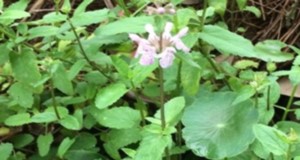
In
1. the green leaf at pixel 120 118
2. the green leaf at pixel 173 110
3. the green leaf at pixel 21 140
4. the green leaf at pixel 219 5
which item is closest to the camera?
the green leaf at pixel 173 110

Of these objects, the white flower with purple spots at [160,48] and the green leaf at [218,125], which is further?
the green leaf at [218,125]

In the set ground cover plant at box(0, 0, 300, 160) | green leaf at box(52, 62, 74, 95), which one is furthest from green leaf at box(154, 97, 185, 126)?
green leaf at box(52, 62, 74, 95)

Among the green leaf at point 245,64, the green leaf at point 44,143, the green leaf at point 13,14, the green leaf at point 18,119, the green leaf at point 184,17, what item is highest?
the green leaf at point 13,14

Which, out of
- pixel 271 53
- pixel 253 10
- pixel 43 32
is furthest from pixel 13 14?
pixel 253 10

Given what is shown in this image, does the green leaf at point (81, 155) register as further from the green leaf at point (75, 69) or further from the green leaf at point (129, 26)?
the green leaf at point (129, 26)

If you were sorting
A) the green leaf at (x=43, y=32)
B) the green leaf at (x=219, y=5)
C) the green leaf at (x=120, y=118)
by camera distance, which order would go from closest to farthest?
1. the green leaf at (x=120, y=118)
2. the green leaf at (x=43, y=32)
3. the green leaf at (x=219, y=5)

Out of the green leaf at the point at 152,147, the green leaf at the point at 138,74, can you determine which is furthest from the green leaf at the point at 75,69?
the green leaf at the point at 152,147

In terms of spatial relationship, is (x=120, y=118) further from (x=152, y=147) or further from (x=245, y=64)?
(x=245, y=64)
